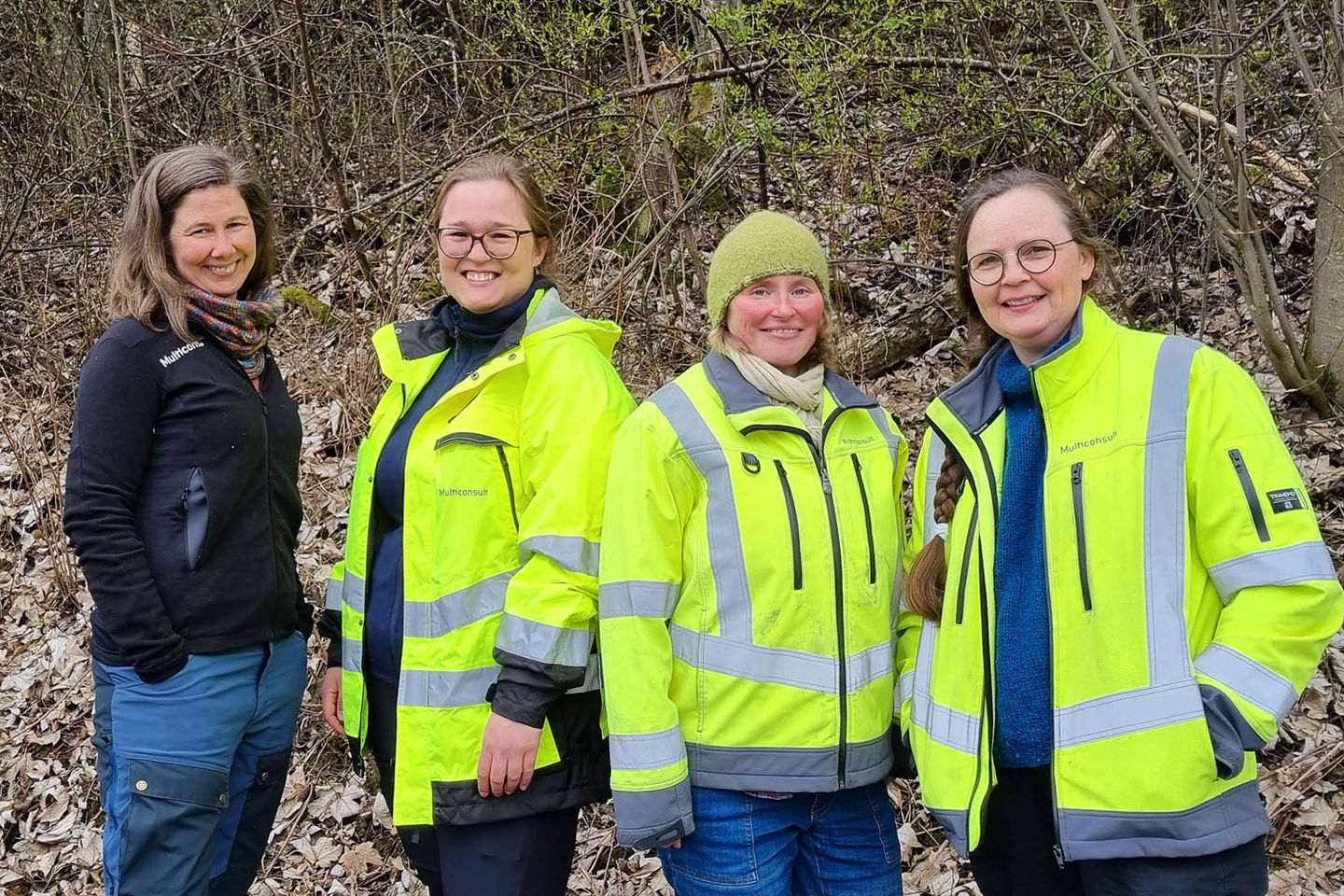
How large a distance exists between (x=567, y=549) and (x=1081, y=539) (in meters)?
1.14

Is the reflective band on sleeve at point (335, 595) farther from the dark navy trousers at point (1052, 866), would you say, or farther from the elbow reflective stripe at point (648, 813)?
the dark navy trousers at point (1052, 866)

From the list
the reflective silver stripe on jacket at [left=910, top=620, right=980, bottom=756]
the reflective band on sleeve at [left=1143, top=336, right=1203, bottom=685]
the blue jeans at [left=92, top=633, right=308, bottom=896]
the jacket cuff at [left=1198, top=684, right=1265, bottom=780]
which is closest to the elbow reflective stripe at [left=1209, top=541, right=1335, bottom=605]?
the reflective band on sleeve at [left=1143, top=336, right=1203, bottom=685]

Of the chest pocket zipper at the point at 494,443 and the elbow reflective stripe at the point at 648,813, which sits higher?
the chest pocket zipper at the point at 494,443

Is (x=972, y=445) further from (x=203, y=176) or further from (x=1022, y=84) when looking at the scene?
(x=1022, y=84)

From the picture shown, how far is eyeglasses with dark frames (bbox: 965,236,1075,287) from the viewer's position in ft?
7.69

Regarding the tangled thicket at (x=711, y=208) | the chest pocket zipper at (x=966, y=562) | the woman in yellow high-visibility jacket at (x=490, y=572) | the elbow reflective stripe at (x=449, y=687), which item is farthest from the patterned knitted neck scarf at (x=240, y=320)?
the tangled thicket at (x=711, y=208)

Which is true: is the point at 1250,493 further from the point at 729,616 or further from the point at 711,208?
the point at 711,208

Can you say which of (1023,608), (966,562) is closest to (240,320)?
(966,562)

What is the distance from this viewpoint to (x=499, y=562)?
260cm

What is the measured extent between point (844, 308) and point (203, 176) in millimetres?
3856

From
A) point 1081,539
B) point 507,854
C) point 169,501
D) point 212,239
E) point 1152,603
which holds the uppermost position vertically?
point 212,239

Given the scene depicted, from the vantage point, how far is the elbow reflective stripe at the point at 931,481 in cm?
262

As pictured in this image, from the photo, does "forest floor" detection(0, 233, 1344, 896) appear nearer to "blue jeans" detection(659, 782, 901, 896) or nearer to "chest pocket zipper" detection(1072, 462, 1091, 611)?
"blue jeans" detection(659, 782, 901, 896)

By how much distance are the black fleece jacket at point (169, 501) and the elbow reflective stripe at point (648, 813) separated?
48.7 inches
